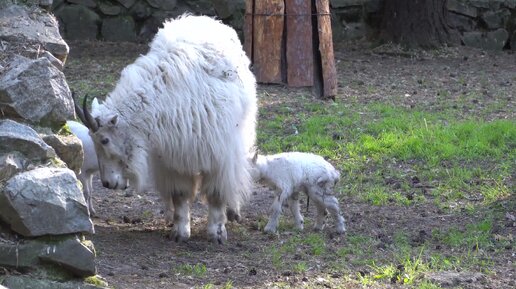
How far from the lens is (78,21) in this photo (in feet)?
47.2

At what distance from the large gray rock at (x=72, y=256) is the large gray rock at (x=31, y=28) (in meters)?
1.42

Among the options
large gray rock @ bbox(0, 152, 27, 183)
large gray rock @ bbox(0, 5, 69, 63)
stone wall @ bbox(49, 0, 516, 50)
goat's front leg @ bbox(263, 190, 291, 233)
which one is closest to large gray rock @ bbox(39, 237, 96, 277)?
large gray rock @ bbox(0, 152, 27, 183)

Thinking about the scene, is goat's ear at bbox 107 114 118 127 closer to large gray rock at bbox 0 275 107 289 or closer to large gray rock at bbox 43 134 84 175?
large gray rock at bbox 43 134 84 175

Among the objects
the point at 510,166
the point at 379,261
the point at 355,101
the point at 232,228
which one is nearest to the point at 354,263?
the point at 379,261

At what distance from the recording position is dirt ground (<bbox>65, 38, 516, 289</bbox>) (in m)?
5.93

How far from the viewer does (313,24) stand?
1145cm

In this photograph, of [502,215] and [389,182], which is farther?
[389,182]

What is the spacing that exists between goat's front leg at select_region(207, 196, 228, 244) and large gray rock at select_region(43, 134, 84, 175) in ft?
5.29

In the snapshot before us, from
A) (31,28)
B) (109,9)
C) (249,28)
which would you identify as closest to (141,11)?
(109,9)

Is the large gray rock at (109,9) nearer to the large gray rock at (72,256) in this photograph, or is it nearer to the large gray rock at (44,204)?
the large gray rock at (44,204)

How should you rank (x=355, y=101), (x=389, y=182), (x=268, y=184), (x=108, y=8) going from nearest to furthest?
(x=268, y=184)
(x=389, y=182)
(x=355, y=101)
(x=108, y=8)

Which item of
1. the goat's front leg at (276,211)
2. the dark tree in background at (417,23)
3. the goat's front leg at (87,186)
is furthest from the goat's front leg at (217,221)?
the dark tree in background at (417,23)

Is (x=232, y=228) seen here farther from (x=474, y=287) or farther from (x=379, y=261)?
(x=474, y=287)

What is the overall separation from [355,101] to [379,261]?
5.05 m
